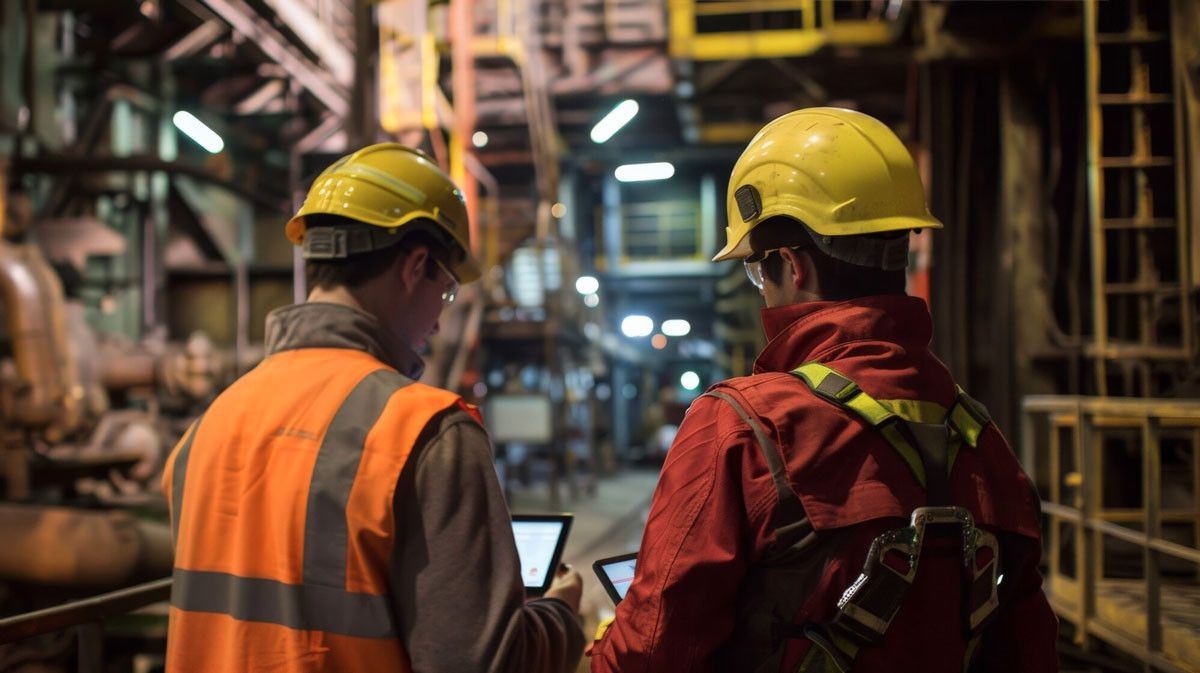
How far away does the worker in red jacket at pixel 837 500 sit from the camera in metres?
1.57

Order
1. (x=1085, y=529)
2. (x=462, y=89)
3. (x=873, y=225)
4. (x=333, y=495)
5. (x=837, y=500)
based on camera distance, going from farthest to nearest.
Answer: (x=462, y=89), (x=1085, y=529), (x=873, y=225), (x=333, y=495), (x=837, y=500)

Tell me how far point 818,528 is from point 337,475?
0.85 metres

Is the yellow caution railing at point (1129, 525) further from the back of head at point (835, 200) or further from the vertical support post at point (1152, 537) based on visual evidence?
the back of head at point (835, 200)

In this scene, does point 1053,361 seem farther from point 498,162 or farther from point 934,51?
point 498,162

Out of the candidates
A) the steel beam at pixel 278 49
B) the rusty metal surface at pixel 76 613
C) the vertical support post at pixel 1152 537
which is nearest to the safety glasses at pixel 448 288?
the rusty metal surface at pixel 76 613

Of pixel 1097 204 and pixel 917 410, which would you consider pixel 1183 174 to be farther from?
pixel 917 410

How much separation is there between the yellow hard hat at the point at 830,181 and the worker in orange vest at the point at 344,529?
723mm

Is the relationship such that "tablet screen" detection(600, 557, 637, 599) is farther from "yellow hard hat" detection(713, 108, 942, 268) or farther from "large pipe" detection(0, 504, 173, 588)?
"large pipe" detection(0, 504, 173, 588)

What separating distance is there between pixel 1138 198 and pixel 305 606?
18.7 feet

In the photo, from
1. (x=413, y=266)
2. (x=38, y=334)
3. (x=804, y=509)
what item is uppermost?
(x=413, y=266)

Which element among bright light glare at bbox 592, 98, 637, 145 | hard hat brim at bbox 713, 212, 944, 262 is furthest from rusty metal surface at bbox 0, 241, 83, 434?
hard hat brim at bbox 713, 212, 944, 262

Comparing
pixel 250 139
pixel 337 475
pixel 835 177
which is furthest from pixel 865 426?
pixel 250 139

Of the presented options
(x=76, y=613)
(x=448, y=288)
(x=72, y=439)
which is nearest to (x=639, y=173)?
(x=72, y=439)

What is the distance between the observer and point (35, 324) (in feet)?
25.9
